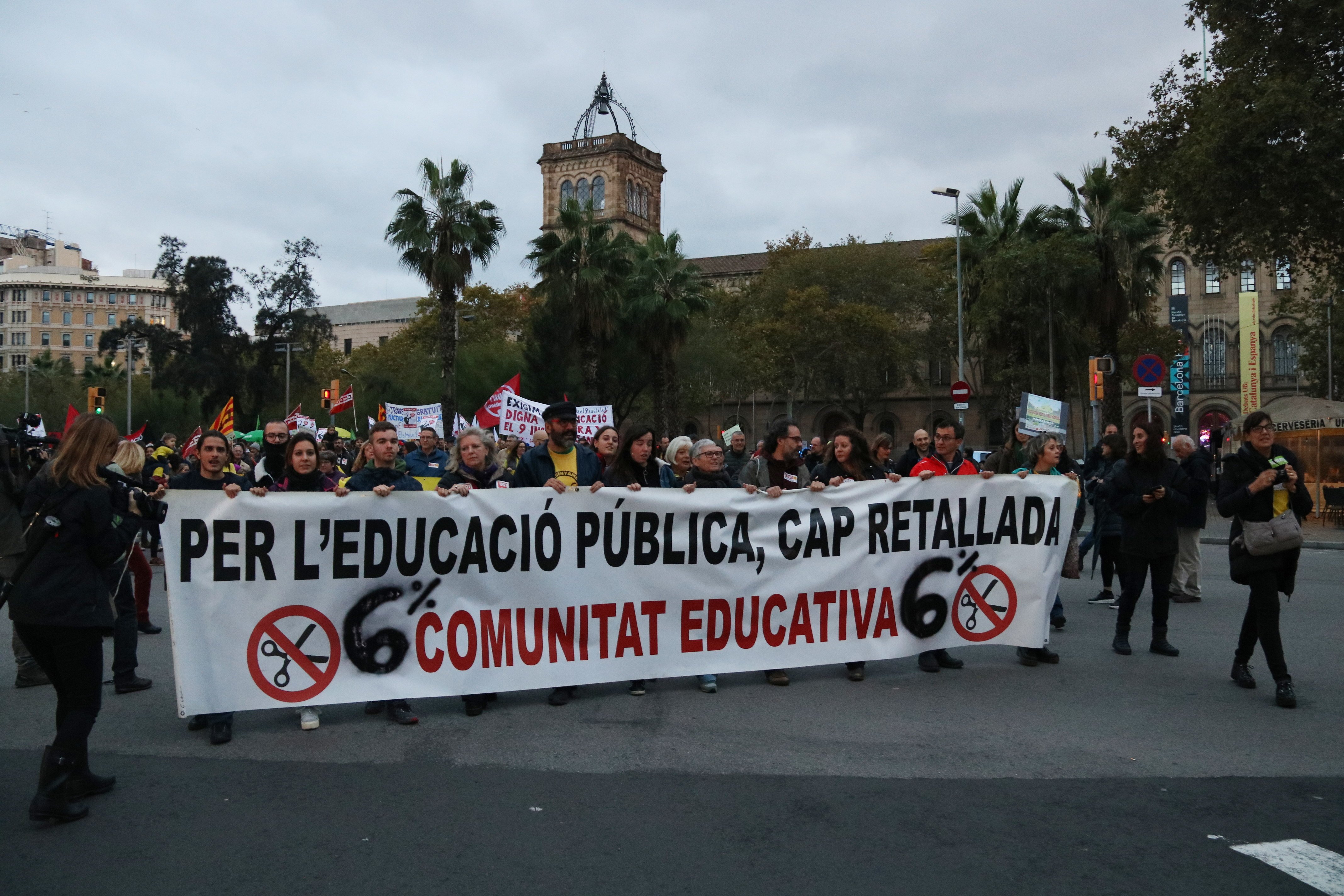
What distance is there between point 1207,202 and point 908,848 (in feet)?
61.4

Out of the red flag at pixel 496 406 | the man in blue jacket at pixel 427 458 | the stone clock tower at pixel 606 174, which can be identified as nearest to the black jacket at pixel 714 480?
the man in blue jacket at pixel 427 458

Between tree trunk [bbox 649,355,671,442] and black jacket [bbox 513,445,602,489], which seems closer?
black jacket [bbox 513,445,602,489]

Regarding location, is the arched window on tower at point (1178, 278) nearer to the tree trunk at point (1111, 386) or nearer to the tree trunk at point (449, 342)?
the tree trunk at point (1111, 386)

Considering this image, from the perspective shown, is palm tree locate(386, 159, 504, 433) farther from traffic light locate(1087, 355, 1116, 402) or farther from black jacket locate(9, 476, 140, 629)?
black jacket locate(9, 476, 140, 629)

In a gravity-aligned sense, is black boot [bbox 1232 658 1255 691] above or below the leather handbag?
below

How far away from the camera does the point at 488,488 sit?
6.87m

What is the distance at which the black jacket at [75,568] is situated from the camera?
179 inches

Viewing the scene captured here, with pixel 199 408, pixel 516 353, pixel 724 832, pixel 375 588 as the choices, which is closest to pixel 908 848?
pixel 724 832

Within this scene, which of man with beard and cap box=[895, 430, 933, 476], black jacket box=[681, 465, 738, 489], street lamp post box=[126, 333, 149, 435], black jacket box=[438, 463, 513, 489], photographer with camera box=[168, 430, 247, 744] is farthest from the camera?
street lamp post box=[126, 333, 149, 435]

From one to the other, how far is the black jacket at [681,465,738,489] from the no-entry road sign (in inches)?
524

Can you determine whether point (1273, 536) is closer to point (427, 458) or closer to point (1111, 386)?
point (427, 458)

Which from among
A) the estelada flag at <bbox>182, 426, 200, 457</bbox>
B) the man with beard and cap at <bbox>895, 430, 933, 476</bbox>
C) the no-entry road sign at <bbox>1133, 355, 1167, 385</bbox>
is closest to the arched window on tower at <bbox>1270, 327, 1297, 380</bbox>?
the no-entry road sign at <bbox>1133, 355, 1167, 385</bbox>

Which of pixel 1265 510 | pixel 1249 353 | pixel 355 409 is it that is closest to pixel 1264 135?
pixel 1249 353

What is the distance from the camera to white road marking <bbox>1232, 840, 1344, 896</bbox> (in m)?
3.79
